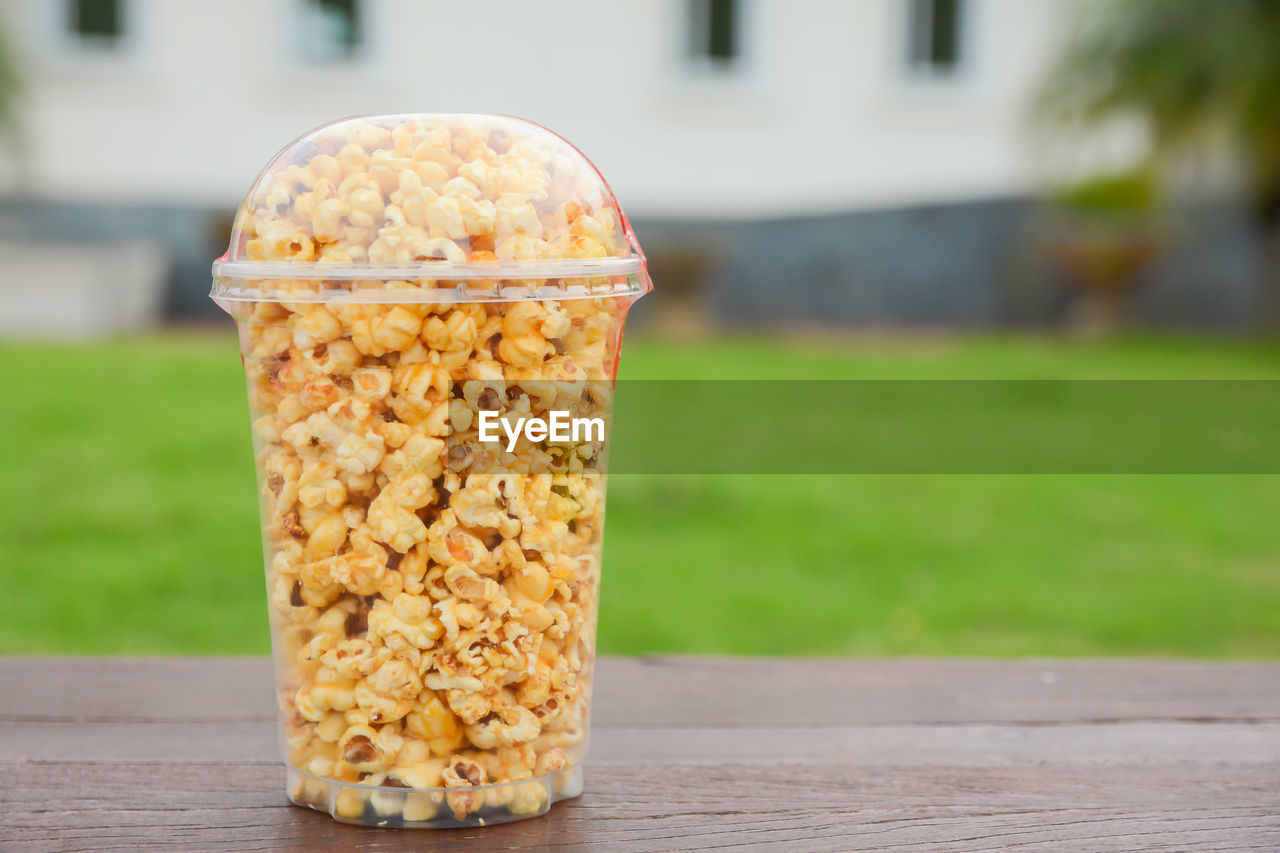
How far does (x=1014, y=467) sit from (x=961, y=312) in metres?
2.94

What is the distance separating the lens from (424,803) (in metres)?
0.68

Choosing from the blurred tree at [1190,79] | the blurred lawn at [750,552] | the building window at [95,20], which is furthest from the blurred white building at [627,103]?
the blurred lawn at [750,552]

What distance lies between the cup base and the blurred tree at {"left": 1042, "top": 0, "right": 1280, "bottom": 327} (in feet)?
14.6

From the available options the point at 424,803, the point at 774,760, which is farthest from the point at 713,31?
the point at 424,803

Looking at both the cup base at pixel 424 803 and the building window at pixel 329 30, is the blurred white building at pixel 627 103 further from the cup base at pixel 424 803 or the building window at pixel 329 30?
the cup base at pixel 424 803

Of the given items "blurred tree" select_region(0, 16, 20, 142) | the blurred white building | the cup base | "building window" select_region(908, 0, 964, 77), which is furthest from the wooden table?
"building window" select_region(908, 0, 964, 77)

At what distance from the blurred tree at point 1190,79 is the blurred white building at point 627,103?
0.31 m

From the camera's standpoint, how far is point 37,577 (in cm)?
208

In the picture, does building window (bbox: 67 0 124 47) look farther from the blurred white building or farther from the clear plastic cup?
the clear plastic cup

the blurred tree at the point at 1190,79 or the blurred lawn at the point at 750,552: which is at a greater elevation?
the blurred tree at the point at 1190,79

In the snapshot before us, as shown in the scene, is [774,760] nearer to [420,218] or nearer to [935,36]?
[420,218]

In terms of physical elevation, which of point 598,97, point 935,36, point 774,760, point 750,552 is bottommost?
point 750,552

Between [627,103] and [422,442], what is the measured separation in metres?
5.98

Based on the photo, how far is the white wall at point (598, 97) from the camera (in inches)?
235
